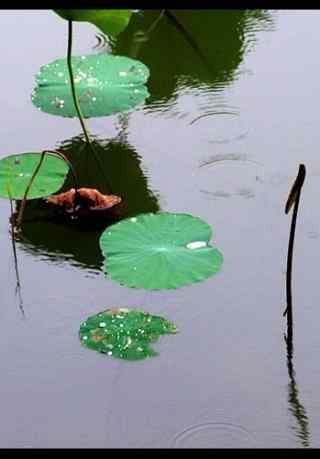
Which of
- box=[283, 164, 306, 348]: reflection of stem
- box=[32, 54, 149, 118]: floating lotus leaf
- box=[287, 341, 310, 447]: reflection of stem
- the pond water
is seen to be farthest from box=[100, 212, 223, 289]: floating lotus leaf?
box=[32, 54, 149, 118]: floating lotus leaf

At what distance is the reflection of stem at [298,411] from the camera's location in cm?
135

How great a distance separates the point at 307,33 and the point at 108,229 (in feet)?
3.37

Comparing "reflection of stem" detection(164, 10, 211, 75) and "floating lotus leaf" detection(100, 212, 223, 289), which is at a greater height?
"reflection of stem" detection(164, 10, 211, 75)

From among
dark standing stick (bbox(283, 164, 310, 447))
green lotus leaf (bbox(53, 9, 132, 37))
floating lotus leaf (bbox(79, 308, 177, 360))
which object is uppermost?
green lotus leaf (bbox(53, 9, 132, 37))

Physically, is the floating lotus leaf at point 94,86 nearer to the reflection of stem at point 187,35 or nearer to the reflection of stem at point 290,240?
the reflection of stem at point 187,35

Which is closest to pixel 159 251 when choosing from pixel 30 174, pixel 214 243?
pixel 214 243

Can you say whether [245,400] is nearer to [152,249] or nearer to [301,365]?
[301,365]

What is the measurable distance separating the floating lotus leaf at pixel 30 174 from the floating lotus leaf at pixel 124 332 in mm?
394

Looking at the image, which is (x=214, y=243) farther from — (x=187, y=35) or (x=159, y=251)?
(x=187, y=35)

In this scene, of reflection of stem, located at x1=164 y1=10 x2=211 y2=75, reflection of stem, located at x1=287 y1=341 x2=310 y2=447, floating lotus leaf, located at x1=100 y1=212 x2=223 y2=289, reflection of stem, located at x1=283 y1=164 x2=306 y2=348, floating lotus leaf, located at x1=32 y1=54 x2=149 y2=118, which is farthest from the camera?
reflection of stem, located at x1=164 y1=10 x2=211 y2=75

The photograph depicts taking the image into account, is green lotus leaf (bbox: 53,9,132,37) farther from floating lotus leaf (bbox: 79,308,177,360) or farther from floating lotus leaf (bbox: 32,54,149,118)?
floating lotus leaf (bbox: 79,308,177,360)

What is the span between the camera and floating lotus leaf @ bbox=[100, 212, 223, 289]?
164cm

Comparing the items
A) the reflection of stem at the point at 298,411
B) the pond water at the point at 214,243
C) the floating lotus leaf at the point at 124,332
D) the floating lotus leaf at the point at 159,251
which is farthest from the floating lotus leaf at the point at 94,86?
the reflection of stem at the point at 298,411

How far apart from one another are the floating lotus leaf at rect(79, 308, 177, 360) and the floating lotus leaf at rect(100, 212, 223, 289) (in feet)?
0.24
